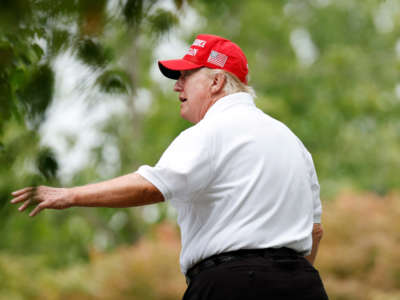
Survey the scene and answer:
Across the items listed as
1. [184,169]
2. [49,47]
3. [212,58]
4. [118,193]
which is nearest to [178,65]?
[212,58]

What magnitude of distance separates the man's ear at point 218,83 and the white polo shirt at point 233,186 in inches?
6.8

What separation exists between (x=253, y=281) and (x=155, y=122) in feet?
50.3

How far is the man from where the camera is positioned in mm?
2266

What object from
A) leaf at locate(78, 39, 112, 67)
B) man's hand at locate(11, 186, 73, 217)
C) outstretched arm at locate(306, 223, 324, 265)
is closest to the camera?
leaf at locate(78, 39, 112, 67)

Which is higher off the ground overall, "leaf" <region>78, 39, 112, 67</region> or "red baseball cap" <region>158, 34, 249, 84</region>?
"leaf" <region>78, 39, 112, 67</region>

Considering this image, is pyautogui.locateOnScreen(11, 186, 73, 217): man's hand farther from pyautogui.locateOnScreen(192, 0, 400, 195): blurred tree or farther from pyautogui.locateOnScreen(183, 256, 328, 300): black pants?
pyautogui.locateOnScreen(192, 0, 400, 195): blurred tree

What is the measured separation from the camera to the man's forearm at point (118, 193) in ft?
7.01

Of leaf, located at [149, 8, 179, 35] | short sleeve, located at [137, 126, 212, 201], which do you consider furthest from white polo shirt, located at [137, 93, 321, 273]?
leaf, located at [149, 8, 179, 35]

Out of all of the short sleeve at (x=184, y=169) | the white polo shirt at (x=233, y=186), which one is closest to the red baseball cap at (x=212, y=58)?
the white polo shirt at (x=233, y=186)

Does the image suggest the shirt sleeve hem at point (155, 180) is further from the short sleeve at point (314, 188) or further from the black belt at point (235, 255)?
the short sleeve at point (314, 188)

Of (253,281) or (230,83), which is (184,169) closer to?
(253,281)

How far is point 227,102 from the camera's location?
2.62 m

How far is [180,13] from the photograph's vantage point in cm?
162

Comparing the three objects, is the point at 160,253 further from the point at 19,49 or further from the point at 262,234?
the point at 19,49
